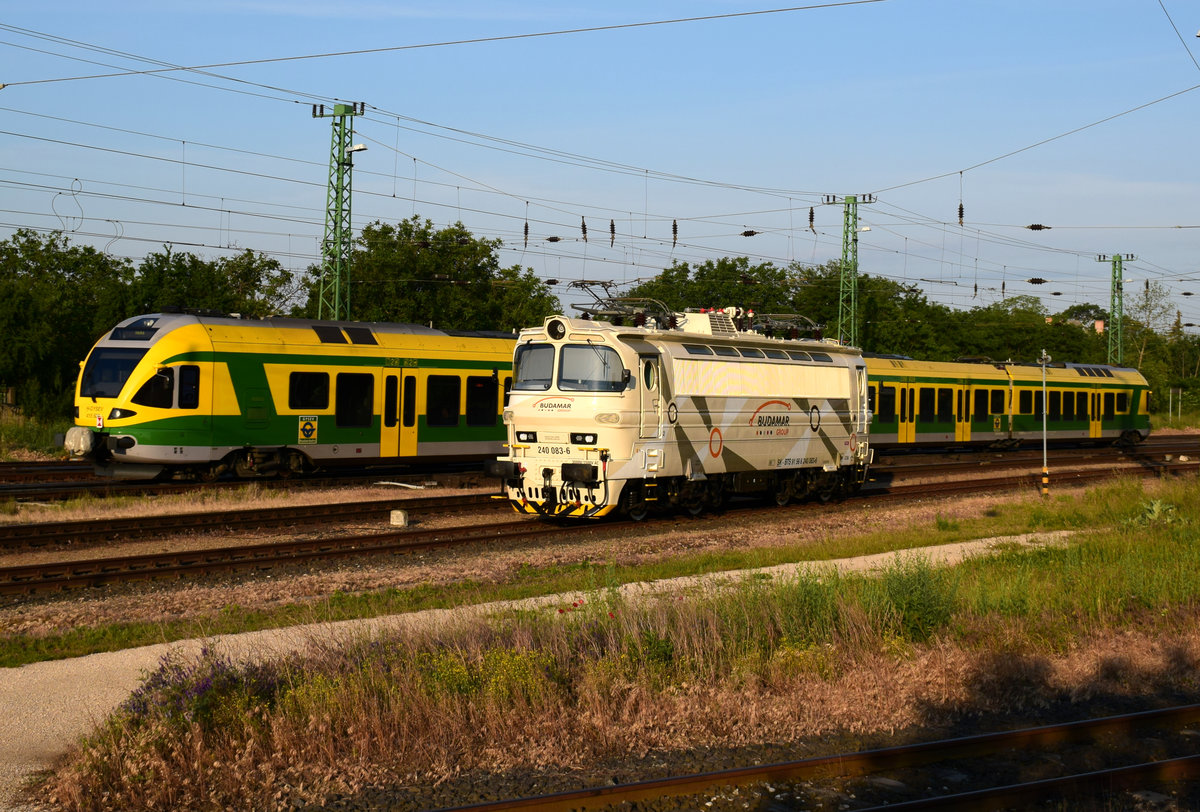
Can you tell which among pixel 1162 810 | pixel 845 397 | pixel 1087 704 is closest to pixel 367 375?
pixel 845 397

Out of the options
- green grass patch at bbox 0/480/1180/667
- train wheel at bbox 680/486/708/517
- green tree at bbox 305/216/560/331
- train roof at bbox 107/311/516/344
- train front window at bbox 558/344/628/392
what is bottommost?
green grass patch at bbox 0/480/1180/667

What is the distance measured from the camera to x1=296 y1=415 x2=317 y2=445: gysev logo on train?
22.5 metres

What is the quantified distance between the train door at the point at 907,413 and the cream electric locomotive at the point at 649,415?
1537 cm

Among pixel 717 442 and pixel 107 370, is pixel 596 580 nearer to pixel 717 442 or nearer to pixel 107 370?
pixel 717 442

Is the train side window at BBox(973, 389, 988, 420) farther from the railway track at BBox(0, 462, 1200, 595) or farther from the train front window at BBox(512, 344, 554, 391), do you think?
the train front window at BBox(512, 344, 554, 391)

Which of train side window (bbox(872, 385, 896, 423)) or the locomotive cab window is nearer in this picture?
the locomotive cab window

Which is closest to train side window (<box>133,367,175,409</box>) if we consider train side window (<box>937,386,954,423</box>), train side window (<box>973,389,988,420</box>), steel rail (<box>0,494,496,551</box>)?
steel rail (<box>0,494,496,551</box>)

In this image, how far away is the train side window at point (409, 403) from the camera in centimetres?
2398

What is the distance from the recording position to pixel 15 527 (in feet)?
51.9

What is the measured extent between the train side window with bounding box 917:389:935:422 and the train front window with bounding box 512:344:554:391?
22.0m

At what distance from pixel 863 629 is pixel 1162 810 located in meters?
3.29

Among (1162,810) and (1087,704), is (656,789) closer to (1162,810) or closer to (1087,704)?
(1162,810)

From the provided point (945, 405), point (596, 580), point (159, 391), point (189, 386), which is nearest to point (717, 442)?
point (596, 580)

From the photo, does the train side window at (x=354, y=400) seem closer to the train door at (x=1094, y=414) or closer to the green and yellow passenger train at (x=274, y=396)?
the green and yellow passenger train at (x=274, y=396)
